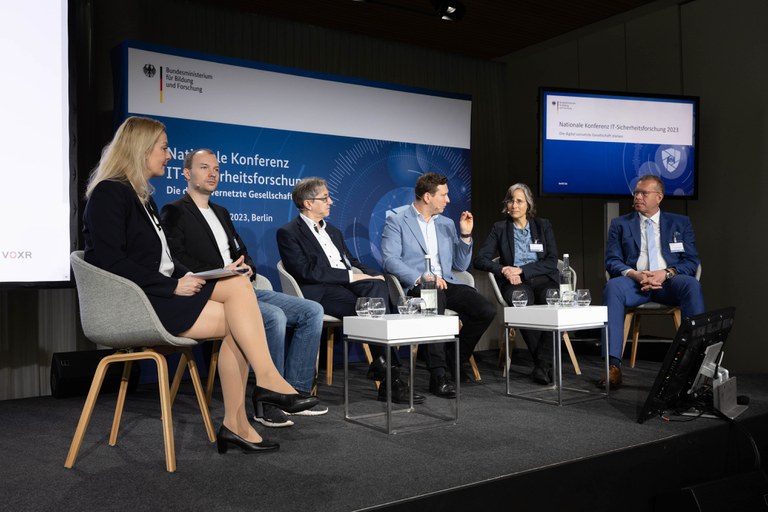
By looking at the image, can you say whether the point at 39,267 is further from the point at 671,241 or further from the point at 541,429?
the point at 671,241

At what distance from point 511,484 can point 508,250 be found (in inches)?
98.0

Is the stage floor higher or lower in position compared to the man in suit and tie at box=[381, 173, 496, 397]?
lower

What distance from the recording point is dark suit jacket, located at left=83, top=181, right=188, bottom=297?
2.40m

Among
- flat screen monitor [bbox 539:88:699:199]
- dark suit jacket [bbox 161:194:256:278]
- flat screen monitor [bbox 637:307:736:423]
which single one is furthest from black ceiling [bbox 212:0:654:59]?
flat screen monitor [bbox 637:307:736:423]

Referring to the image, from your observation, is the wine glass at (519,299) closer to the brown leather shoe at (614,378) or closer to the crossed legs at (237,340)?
the brown leather shoe at (614,378)

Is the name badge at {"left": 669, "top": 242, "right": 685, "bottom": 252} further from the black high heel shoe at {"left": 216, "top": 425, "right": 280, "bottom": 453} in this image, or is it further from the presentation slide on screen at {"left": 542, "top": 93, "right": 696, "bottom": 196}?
the black high heel shoe at {"left": 216, "top": 425, "right": 280, "bottom": 453}

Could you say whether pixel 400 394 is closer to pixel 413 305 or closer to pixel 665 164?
pixel 413 305

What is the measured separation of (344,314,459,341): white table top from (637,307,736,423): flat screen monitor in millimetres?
861

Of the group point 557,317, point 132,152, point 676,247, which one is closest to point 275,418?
point 132,152

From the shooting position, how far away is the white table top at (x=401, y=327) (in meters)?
2.85

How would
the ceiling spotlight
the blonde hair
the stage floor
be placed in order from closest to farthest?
the stage floor, the blonde hair, the ceiling spotlight

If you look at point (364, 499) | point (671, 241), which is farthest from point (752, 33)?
point (364, 499)

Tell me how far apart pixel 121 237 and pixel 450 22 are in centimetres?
408

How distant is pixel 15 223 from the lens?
3219 mm
